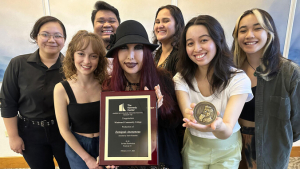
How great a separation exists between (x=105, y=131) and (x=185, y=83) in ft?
2.64

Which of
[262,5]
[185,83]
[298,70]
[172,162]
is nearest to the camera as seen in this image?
[172,162]

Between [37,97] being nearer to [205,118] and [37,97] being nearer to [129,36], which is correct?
[129,36]

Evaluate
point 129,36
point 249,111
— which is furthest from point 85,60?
point 249,111

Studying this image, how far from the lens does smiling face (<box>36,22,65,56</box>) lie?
187 centimetres

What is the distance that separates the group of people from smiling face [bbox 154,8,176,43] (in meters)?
0.01

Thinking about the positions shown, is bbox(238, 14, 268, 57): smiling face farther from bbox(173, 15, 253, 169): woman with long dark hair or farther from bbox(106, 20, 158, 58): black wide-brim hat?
bbox(106, 20, 158, 58): black wide-brim hat

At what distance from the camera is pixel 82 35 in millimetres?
1530

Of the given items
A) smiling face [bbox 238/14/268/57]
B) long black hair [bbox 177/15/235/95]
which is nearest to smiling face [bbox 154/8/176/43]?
long black hair [bbox 177/15/235/95]

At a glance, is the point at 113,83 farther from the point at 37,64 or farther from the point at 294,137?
the point at 294,137

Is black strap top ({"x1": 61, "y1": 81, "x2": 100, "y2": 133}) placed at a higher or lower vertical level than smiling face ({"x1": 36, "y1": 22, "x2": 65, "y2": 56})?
lower

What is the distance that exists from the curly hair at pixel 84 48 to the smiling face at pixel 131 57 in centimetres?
26

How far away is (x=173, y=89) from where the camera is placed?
1510mm

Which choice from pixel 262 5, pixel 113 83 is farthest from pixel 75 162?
pixel 262 5

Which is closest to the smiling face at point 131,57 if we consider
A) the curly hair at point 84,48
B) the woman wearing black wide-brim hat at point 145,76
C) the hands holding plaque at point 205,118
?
the woman wearing black wide-brim hat at point 145,76
